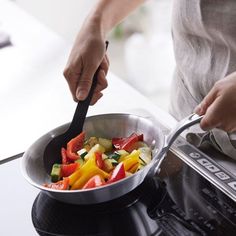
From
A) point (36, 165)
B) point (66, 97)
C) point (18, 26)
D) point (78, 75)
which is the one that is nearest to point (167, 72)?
point (18, 26)

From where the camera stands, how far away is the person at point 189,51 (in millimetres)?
730

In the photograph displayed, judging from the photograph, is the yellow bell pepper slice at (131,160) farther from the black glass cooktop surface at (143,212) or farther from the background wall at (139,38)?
the background wall at (139,38)

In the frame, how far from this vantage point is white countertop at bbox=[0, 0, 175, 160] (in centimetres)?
89

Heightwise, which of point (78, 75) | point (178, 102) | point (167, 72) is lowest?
point (167, 72)

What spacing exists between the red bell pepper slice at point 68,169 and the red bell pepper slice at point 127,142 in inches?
3.4

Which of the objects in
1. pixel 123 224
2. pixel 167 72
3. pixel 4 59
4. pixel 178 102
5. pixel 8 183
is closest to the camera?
pixel 123 224

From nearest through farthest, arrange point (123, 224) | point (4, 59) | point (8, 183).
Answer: point (123, 224)
point (8, 183)
point (4, 59)

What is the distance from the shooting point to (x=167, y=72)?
242 centimetres

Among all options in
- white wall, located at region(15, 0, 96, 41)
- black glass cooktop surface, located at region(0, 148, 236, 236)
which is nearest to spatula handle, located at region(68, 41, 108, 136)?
black glass cooktop surface, located at region(0, 148, 236, 236)

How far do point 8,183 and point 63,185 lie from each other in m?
0.16

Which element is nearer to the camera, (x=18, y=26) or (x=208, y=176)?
(x=208, y=176)

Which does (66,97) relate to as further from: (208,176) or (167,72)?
(167,72)

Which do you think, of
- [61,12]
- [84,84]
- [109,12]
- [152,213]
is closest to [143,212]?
[152,213]

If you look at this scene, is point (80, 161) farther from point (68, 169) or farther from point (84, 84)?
point (84, 84)
